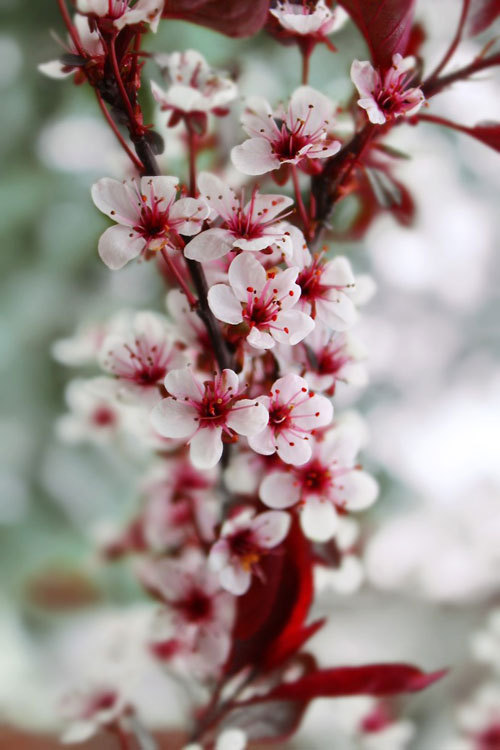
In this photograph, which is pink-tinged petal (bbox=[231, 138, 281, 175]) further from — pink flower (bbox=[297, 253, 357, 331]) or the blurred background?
the blurred background

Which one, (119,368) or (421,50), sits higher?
(421,50)

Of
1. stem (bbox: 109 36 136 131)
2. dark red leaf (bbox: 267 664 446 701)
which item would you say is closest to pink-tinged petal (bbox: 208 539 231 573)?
dark red leaf (bbox: 267 664 446 701)

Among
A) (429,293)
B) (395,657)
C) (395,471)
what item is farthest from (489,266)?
(395,657)

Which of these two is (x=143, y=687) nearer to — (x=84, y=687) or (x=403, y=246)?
(x=84, y=687)

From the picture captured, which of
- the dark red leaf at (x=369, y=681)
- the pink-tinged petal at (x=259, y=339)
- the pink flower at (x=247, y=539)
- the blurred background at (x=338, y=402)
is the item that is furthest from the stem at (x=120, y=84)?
the blurred background at (x=338, y=402)

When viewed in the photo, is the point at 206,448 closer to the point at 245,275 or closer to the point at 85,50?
the point at 245,275
